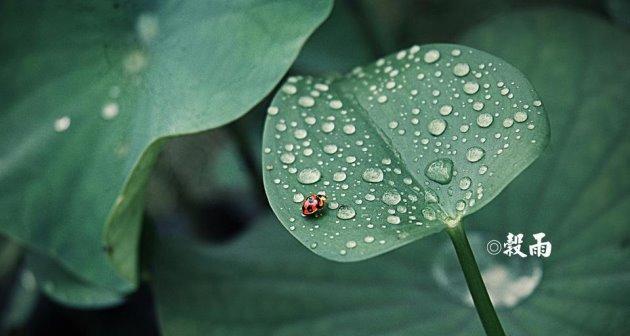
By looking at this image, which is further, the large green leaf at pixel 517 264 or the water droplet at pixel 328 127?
the large green leaf at pixel 517 264

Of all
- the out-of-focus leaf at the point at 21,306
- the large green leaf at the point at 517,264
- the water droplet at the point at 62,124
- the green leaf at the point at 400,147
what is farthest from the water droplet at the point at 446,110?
the out-of-focus leaf at the point at 21,306

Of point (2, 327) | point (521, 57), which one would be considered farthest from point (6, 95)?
point (521, 57)

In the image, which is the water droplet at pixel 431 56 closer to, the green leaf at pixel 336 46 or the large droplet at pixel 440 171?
the large droplet at pixel 440 171

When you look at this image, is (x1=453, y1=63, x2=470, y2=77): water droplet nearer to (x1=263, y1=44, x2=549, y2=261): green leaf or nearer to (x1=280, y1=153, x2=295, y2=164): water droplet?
(x1=263, y1=44, x2=549, y2=261): green leaf

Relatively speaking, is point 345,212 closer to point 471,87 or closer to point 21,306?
point 471,87

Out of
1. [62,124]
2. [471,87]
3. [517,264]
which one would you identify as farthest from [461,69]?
[62,124]
